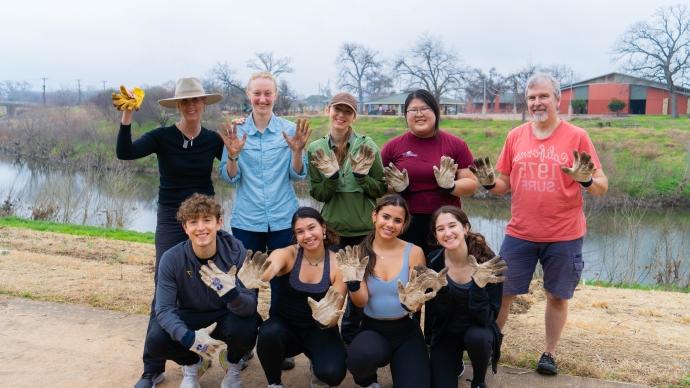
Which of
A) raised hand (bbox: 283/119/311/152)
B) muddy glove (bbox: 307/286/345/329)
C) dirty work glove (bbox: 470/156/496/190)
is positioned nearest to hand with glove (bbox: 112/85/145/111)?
raised hand (bbox: 283/119/311/152)

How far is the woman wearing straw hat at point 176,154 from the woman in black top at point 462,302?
1.48 metres

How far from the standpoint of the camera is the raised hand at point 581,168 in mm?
3086

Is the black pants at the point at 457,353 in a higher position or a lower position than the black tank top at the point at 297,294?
lower

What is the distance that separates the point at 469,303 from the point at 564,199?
874 millimetres

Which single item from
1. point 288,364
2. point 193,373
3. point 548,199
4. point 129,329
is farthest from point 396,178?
point 129,329

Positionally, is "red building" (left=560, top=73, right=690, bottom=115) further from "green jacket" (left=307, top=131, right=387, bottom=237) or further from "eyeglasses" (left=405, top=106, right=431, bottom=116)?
"green jacket" (left=307, top=131, right=387, bottom=237)

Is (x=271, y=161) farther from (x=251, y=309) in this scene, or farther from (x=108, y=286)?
(x=108, y=286)

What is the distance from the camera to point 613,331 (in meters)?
4.24

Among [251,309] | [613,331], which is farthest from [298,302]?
[613,331]

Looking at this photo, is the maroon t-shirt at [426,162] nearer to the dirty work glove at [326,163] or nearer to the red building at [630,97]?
the dirty work glove at [326,163]

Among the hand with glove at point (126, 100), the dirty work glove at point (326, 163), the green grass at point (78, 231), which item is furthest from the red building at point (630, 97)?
the hand with glove at point (126, 100)

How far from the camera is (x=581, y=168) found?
3104 mm

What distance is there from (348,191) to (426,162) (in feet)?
1.69

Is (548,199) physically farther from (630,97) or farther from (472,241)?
(630,97)
